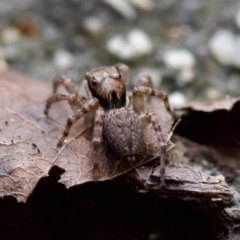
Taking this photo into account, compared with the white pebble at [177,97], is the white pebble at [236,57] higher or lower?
higher

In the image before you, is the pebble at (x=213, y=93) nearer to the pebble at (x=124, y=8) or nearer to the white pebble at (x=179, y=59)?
the white pebble at (x=179, y=59)

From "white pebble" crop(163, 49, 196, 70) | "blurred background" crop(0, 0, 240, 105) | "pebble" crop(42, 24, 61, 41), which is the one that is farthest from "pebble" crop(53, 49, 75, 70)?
"white pebble" crop(163, 49, 196, 70)

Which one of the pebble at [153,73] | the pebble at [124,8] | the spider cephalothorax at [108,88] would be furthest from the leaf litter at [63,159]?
the pebble at [124,8]

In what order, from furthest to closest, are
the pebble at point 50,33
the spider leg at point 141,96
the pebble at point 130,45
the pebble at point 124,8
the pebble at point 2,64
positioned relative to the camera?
the pebble at point 124,8 → the pebble at point 50,33 → the pebble at point 130,45 → the pebble at point 2,64 → the spider leg at point 141,96

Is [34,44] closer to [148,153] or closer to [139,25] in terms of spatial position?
[139,25]

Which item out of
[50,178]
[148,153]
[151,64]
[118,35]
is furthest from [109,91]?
[118,35]

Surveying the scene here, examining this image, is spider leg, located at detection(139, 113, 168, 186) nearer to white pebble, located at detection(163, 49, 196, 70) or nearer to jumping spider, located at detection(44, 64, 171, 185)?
jumping spider, located at detection(44, 64, 171, 185)
